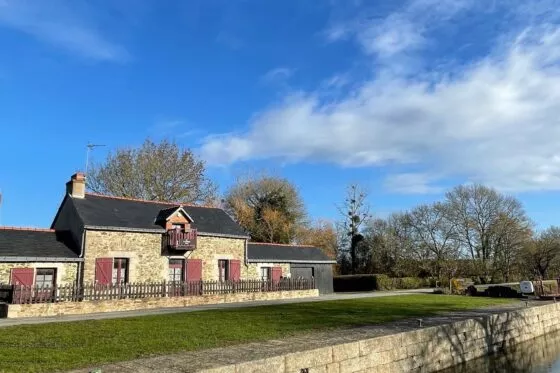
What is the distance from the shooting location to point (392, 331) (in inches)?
464

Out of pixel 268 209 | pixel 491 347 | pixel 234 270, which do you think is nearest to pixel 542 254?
pixel 268 209

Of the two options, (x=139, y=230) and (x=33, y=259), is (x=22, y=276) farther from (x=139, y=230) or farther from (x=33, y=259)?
(x=139, y=230)

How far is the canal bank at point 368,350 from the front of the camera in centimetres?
790

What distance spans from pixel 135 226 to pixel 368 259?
29.2 m

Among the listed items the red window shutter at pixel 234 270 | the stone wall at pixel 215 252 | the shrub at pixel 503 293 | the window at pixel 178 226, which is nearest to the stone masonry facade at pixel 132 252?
the window at pixel 178 226

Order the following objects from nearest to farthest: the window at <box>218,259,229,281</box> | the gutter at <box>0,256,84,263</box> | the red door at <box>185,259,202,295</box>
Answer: the gutter at <box>0,256,84,263</box>, the red door at <box>185,259,202,295</box>, the window at <box>218,259,229,281</box>

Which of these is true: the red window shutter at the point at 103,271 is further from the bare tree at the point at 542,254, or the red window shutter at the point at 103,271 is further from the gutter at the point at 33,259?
the bare tree at the point at 542,254

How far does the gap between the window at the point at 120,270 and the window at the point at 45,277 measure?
291 centimetres

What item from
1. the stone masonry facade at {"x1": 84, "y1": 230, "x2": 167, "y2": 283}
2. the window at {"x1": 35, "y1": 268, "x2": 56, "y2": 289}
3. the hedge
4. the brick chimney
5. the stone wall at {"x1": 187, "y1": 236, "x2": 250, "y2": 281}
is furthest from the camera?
the hedge

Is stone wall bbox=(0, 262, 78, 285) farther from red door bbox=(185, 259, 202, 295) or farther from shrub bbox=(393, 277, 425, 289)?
shrub bbox=(393, 277, 425, 289)

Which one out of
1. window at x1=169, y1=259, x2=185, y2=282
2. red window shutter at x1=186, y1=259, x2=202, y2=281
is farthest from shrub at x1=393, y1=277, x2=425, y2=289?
window at x1=169, y1=259, x2=185, y2=282

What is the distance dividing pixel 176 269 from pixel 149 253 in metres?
2.01

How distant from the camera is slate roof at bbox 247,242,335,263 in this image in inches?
1194

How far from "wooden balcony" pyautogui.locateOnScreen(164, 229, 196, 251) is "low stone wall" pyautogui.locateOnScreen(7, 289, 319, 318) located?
11.8 feet
